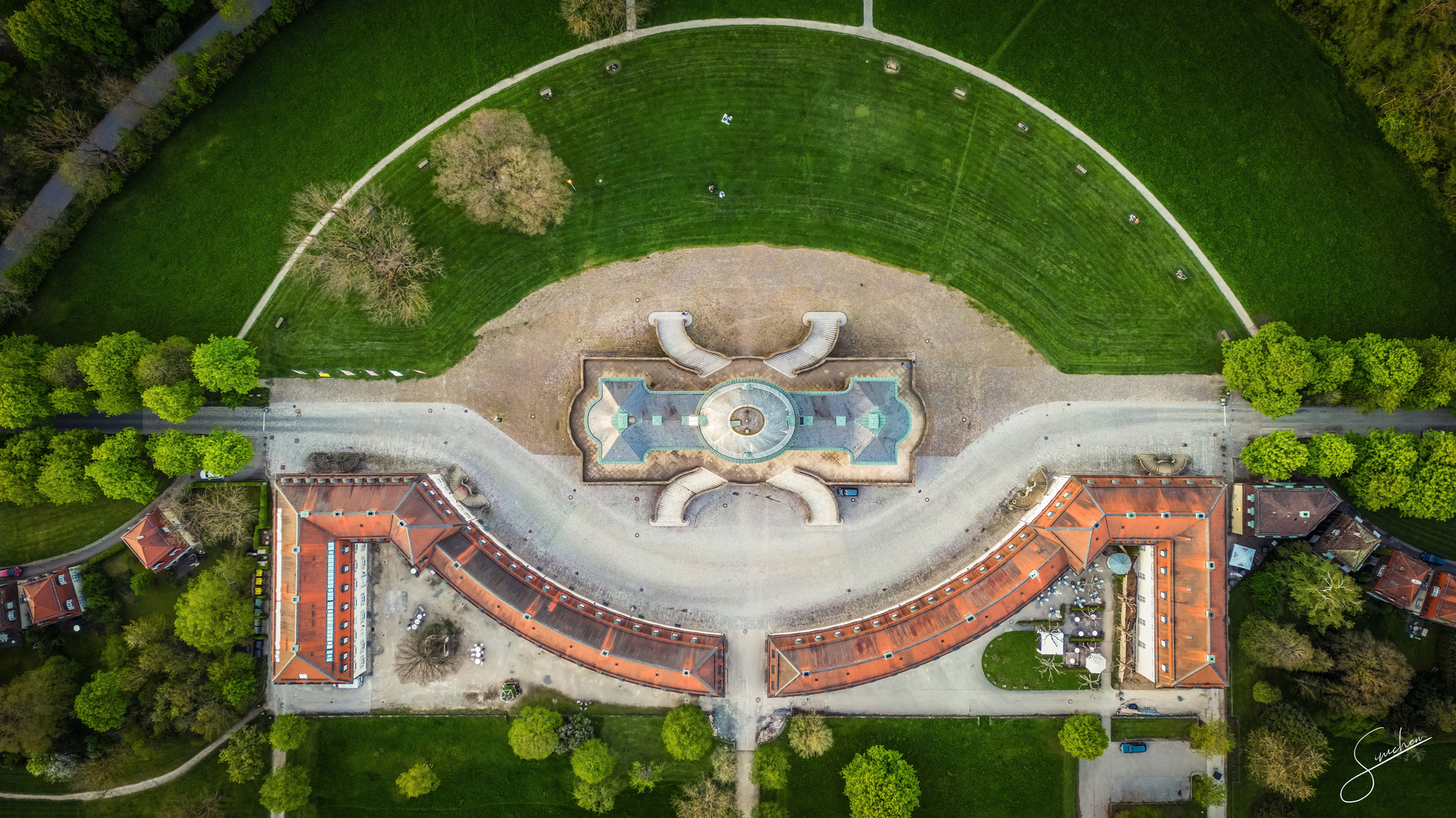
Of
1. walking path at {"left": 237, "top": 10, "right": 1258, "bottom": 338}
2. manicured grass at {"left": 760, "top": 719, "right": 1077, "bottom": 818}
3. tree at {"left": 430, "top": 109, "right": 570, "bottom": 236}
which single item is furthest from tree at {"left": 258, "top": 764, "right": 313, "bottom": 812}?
tree at {"left": 430, "top": 109, "right": 570, "bottom": 236}

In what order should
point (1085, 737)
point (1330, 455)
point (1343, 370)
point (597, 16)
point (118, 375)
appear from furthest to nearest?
point (597, 16) → point (1085, 737) → point (1330, 455) → point (118, 375) → point (1343, 370)

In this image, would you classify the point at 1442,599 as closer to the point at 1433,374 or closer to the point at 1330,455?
the point at 1330,455

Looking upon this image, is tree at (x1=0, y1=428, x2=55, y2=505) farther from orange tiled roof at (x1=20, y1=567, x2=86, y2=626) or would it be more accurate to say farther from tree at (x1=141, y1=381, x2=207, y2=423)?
tree at (x1=141, y1=381, x2=207, y2=423)

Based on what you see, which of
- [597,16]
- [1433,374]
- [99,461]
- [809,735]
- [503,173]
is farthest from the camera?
[597,16]

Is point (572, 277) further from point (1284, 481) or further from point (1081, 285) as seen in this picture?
point (1284, 481)

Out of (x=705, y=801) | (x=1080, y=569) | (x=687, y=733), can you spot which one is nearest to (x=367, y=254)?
(x=687, y=733)
